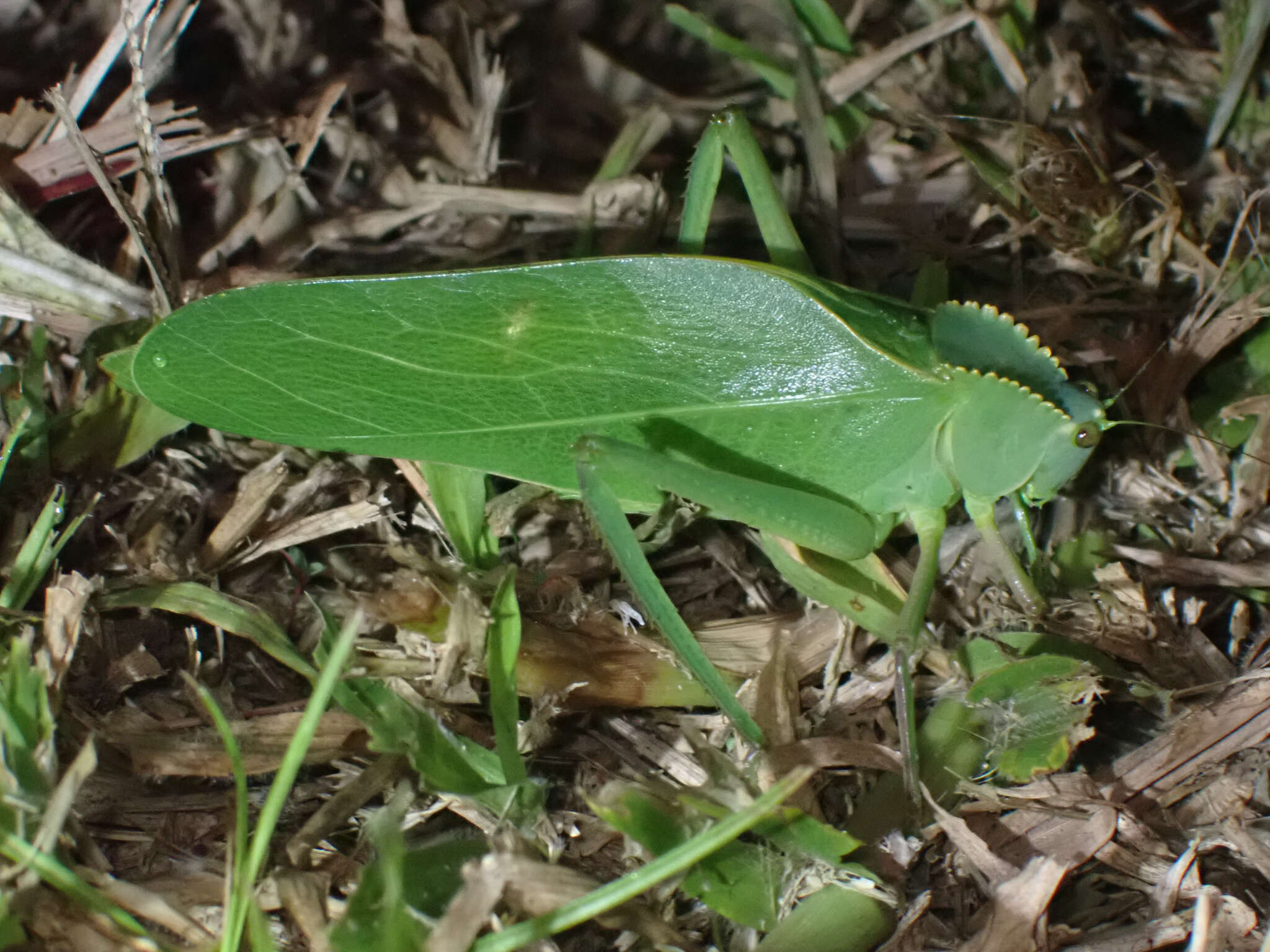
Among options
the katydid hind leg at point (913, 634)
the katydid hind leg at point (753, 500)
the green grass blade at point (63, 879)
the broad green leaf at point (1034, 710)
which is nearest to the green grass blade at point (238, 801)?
the green grass blade at point (63, 879)

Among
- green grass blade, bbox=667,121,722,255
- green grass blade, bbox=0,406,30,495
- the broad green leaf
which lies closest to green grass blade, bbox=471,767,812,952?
the broad green leaf

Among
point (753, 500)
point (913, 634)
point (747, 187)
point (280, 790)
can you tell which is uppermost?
point (747, 187)

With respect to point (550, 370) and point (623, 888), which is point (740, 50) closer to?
point (550, 370)

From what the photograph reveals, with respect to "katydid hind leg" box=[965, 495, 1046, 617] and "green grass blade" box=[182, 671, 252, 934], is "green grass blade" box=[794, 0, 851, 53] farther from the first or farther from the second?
"green grass blade" box=[182, 671, 252, 934]

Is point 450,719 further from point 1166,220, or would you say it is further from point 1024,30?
point 1024,30

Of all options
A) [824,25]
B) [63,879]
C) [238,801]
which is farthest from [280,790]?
[824,25]
